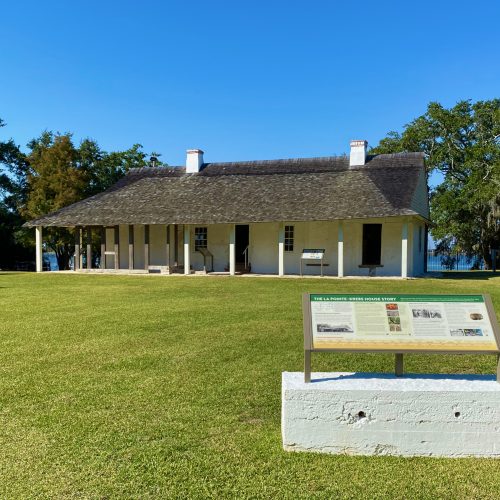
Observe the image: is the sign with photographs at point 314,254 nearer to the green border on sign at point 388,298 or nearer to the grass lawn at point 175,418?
the grass lawn at point 175,418

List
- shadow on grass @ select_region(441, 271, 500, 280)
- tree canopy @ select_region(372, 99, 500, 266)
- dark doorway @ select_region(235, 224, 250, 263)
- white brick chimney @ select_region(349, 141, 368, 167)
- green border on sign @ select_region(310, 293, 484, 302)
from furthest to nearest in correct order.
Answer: tree canopy @ select_region(372, 99, 500, 266)
white brick chimney @ select_region(349, 141, 368, 167)
dark doorway @ select_region(235, 224, 250, 263)
shadow on grass @ select_region(441, 271, 500, 280)
green border on sign @ select_region(310, 293, 484, 302)

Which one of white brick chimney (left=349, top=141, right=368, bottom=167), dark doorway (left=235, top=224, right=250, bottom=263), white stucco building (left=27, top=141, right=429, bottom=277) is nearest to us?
white stucco building (left=27, top=141, right=429, bottom=277)

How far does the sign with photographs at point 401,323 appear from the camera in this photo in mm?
3740

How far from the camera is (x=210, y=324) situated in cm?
873

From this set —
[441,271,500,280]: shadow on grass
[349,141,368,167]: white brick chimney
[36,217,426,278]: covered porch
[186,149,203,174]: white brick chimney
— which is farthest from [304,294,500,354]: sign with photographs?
[186,149,203,174]: white brick chimney

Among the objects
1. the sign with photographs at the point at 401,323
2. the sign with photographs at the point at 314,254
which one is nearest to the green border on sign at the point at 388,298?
the sign with photographs at the point at 401,323

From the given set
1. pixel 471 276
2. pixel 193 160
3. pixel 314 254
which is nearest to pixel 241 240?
pixel 314 254

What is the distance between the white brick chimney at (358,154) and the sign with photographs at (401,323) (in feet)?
72.5

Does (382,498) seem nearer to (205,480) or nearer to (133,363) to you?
(205,480)

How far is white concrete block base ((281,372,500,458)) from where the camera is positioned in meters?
3.61

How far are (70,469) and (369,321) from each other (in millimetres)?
2399

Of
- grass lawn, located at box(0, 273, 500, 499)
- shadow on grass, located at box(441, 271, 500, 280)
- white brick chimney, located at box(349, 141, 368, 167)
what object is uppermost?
white brick chimney, located at box(349, 141, 368, 167)

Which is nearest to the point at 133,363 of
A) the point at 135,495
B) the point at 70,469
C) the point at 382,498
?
the point at 70,469

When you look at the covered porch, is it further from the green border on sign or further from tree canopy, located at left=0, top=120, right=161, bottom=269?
the green border on sign
